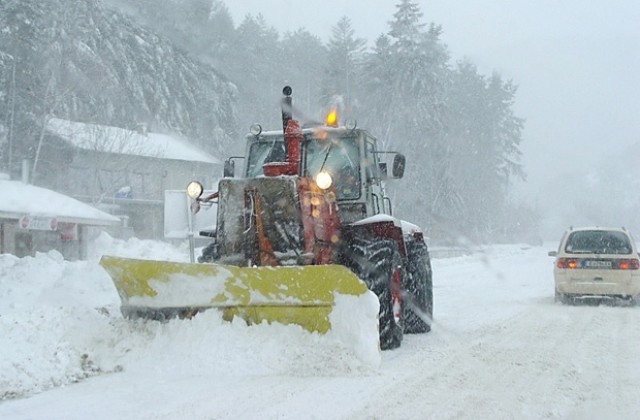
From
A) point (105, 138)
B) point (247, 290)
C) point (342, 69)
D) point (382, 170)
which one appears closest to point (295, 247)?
point (247, 290)

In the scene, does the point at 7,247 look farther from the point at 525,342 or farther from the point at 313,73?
the point at 313,73

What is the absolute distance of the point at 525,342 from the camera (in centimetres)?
825

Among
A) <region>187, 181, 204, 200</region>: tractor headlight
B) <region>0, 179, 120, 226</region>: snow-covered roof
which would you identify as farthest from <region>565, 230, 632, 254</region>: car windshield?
<region>0, 179, 120, 226</region>: snow-covered roof

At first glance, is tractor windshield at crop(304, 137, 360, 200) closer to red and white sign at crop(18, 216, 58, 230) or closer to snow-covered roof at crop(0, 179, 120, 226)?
red and white sign at crop(18, 216, 58, 230)

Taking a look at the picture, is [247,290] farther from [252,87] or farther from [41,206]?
[252,87]

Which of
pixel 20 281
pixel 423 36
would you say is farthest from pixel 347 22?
pixel 20 281

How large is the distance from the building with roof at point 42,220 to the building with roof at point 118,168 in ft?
21.2

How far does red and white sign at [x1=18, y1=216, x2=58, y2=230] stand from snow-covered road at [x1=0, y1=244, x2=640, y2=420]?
1422cm

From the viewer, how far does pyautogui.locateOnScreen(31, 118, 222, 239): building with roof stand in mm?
32156

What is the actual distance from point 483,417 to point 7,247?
21005 mm

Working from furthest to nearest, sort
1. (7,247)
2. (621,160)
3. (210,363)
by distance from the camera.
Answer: (621,160), (7,247), (210,363)

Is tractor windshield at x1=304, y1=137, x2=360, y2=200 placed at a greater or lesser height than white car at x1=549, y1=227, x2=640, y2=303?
greater

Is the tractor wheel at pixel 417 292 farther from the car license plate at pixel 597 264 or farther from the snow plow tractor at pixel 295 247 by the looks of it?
the car license plate at pixel 597 264

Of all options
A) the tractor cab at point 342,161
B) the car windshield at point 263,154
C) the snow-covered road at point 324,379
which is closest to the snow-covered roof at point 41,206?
the car windshield at point 263,154
